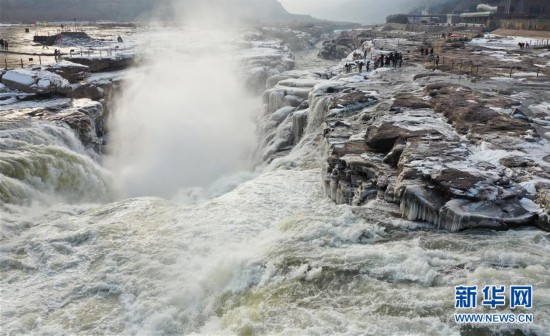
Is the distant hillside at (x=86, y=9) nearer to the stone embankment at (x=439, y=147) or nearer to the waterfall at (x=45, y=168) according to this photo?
the waterfall at (x=45, y=168)

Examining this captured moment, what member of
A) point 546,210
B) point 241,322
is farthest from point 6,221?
point 546,210

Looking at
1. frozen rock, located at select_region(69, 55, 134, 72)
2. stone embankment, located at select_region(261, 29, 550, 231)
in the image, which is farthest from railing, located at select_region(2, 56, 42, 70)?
stone embankment, located at select_region(261, 29, 550, 231)

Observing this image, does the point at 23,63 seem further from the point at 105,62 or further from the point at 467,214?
the point at 467,214

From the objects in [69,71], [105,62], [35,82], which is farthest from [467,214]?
[105,62]

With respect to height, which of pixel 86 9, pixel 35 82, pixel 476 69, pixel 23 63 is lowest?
pixel 35 82

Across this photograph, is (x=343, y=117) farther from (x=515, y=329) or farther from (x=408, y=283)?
(x=515, y=329)
